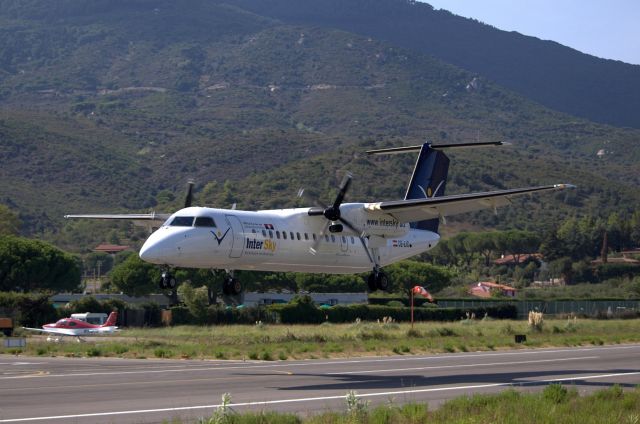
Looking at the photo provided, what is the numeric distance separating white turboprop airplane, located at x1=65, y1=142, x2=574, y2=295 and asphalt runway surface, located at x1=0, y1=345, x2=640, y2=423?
3.50 metres

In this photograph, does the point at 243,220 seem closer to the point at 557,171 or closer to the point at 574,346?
the point at 574,346

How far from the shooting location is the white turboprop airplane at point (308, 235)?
31875 mm

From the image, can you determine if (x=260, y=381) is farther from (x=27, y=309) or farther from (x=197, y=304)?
(x=27, y=309)

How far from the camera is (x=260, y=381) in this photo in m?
29.8

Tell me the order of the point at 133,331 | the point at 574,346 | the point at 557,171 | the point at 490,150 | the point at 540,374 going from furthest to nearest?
the point at 490,150 < the point at 557,171 < the point at 133,331 < the point at 574,346 < the point at 540,374

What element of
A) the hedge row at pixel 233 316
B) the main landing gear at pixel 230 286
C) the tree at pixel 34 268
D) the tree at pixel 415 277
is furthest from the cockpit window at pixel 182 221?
the tree at pixel 415 277

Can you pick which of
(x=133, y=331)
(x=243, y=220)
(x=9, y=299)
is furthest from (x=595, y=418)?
(x=9, y=299)

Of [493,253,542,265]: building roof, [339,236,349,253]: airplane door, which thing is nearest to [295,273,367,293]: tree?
[493,253,542,265]: building roof

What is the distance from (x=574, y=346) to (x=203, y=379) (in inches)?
1002

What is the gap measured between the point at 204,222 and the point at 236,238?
4.27ft

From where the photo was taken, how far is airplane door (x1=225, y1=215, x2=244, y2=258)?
32875mm

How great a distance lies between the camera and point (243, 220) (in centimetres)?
3372

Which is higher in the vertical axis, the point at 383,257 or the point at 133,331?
the point at 383,257

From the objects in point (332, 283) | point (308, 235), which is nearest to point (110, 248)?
point (332, 283)
